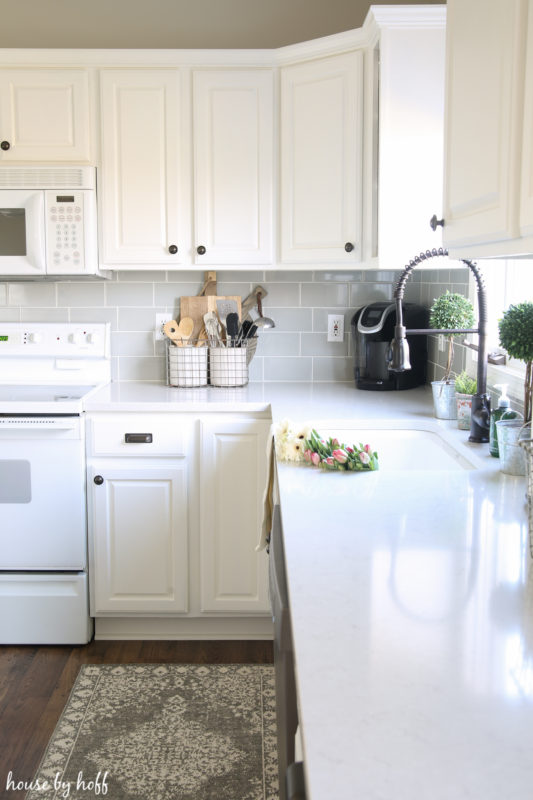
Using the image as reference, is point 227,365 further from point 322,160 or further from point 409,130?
point 409,130

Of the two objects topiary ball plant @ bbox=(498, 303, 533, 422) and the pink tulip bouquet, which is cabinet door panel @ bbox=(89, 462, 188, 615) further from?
topiary ball plant @ bbox=(498, 303, 533, 422)

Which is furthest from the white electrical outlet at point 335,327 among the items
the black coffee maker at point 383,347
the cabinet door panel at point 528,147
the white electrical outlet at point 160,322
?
the cabinet door panel at point 528,147

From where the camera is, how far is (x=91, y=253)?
2.91 metres

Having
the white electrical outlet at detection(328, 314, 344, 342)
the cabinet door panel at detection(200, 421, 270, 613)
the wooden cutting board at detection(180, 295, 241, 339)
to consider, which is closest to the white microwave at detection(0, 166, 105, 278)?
the wooden cutting board at detection(180, 295, 241, 339)

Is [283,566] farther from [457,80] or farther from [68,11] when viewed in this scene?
[68,11]

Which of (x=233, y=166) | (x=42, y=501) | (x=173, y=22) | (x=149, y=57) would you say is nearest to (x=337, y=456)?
(x=42, y=501)

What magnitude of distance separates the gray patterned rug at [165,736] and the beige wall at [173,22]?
2.47 meters

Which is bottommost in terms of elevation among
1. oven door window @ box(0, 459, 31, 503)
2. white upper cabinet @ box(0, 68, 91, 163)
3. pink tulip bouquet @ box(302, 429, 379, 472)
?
oven door window @ box(0, 459, 31, 503)

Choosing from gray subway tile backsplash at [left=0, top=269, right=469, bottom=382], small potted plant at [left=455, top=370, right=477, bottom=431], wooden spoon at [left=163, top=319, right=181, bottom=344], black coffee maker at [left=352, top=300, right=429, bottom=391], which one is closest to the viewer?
small potted plant at [left=455, top=370, right=477, bottom=431]

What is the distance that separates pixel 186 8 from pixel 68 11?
491mm

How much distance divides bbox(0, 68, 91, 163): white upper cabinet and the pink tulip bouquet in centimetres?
162

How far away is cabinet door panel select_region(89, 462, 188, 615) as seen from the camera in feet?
9.05

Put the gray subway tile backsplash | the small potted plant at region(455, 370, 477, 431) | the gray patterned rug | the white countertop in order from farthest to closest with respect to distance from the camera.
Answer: the gray subway tile backsplash, the small potted plant at region(455, 370, 477, 431), the gray patterned rug, the white countertop

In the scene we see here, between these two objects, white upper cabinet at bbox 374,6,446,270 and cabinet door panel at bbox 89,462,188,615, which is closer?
white upper cabinet at bbox 374,6,446,270
